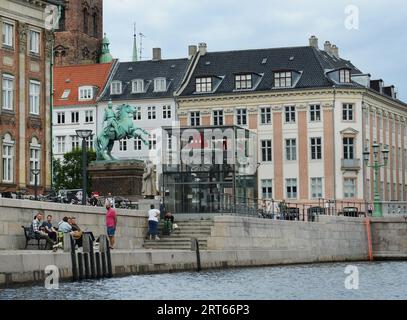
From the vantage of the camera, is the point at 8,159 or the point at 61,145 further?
the point at 61,145

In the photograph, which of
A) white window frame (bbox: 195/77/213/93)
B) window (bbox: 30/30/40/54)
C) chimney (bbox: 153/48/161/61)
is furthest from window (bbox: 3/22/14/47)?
chimney (bbox: 153/48/161/61)

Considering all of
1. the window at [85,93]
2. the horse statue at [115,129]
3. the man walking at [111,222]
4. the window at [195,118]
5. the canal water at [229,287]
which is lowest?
the canal water at [229,287]

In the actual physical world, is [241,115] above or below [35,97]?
above

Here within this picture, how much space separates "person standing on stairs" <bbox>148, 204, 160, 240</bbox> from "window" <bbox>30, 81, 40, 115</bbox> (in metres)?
16.2

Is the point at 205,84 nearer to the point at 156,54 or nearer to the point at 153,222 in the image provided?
the point at 156,54

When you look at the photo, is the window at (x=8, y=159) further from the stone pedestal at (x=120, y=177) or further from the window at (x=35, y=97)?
the stone pedestal at (x=120, y=177)

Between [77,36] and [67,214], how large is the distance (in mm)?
81266

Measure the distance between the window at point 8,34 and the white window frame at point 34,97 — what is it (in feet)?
9.36

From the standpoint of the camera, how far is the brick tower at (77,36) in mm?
125688

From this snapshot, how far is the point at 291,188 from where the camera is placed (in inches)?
4122

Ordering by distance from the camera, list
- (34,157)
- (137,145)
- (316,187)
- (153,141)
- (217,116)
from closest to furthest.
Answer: (34,157) → (316,187) → (217,116) → (153,141) → (137,145)

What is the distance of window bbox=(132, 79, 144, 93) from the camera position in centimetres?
11062

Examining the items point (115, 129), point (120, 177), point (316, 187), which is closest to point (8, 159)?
point (115, 129)

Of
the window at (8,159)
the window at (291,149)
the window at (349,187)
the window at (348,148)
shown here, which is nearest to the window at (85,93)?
the window at (291,149)
